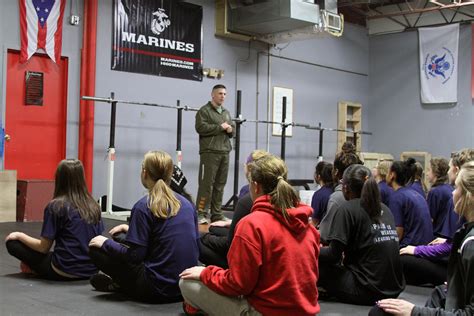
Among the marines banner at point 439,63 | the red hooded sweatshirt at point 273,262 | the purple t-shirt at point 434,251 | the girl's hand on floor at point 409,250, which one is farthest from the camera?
the marines banner at point 439,63

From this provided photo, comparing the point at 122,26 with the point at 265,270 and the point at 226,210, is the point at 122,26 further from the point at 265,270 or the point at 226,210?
the point at 265,270

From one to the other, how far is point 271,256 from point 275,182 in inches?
11.3

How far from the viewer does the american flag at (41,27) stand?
23.0 feet

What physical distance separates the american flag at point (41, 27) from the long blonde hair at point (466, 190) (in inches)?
246

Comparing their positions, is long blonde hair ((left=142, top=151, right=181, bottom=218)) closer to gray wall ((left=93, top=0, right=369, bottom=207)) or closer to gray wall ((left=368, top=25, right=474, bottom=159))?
gray wall ((left=93, top=0, right=369, bottom=207))

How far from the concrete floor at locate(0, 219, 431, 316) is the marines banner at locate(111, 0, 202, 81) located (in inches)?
191

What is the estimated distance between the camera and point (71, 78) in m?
7.51

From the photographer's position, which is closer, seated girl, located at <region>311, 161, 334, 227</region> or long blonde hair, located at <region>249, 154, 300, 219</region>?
long blonde hair, located at <region>249, 154, 300, 219</region>

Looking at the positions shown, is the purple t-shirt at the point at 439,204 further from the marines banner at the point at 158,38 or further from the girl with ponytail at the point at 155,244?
the marines banner at the point at 158,38

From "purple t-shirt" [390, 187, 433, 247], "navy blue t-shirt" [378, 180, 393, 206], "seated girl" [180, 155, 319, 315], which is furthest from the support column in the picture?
"seated girl" [180, 155, 319, 315]

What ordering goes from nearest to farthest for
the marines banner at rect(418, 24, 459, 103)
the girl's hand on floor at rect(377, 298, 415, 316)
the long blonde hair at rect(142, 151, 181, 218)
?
the girl's hand on floor at rect(377, 298, 415, 316) < the long blonde hair at rect(142, 151, 181, 218) < the marines banner at rect(418, 24, 459, 103)

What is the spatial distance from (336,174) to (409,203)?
554 millimetres

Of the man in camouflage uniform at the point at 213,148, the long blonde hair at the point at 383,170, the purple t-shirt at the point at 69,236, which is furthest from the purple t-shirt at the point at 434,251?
the man in camouflage uniform at the point at 213,148

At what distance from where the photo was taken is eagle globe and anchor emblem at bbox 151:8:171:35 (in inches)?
328
